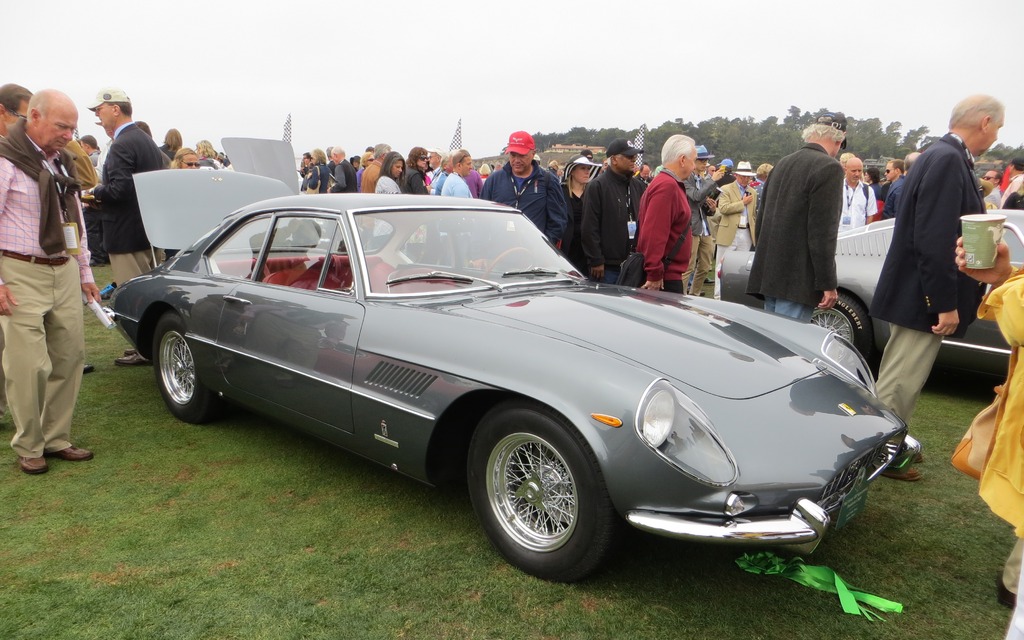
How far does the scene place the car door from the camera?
3.21 metres

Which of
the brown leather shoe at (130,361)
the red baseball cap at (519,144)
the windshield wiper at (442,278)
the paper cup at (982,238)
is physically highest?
the red baseball cap at (519,144)

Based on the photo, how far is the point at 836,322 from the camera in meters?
5.88

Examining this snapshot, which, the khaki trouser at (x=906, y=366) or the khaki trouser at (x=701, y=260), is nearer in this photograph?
Result: the khaki trouser at (x=906, y=366)

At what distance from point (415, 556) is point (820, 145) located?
3.29 meters

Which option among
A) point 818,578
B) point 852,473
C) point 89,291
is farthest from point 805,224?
point 89,291

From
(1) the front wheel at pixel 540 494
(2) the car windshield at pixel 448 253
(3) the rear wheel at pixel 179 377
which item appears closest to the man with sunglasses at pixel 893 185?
(2) the car windshield at pixel 448 253

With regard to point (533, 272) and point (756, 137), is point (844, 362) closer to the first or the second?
point (533, 272)

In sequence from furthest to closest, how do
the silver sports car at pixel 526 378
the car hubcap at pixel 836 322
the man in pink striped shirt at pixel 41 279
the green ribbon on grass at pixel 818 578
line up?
the car hubcap at pixel 836 322
the man in pink striped shirt at pixel 41 279
the green ribbon on grass at pixel 818 578
the silver sports car at pixel 526 378

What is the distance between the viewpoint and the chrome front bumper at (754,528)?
85.4 inches

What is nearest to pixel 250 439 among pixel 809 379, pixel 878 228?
pixel 809 379

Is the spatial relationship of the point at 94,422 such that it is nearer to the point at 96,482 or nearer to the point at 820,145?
the point at 96,482

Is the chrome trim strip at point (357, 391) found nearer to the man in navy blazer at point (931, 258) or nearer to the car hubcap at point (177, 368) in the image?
the car hubcap at point (177, 368)

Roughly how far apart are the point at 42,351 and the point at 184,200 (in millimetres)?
1990

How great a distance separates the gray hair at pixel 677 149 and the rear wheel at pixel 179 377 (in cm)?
341
